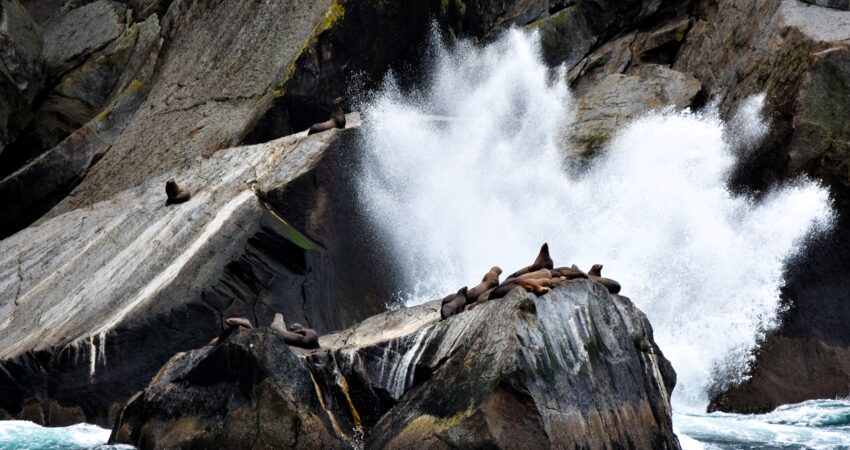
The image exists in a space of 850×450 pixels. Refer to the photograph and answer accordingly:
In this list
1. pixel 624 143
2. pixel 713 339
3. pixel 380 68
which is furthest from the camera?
pixel 380 68

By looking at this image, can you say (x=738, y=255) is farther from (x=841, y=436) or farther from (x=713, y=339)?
(x=841, y=436)

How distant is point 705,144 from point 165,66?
509 inches

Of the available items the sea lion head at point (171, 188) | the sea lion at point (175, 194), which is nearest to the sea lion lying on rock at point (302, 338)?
the sea lion at point (175, 194)

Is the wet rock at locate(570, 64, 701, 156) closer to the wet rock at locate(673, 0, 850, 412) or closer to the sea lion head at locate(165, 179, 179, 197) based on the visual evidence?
the wet rock at locate(673, 0, 850, 412)

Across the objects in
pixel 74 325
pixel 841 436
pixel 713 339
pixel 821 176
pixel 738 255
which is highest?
pixel 821 176

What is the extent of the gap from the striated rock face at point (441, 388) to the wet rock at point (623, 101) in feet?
29.6

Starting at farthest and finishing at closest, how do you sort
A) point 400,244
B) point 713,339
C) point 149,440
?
1. point 400,244
2. point 713,339
3. point 149,440

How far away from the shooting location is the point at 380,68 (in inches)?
939

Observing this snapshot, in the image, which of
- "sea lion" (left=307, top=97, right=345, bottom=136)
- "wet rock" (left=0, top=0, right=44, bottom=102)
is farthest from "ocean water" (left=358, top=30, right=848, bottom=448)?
"wet rock" (left=0, top=0, right=44, bottom=102)

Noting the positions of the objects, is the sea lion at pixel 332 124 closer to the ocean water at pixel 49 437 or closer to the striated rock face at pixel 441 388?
the striated rock face at pixel 441 388

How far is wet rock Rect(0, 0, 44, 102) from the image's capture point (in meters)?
27.0

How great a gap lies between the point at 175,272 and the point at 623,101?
1112 centimetres

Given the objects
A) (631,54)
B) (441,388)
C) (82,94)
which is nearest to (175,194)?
(441,388)

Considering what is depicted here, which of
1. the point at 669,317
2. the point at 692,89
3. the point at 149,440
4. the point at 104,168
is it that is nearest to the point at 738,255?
the point at 669,317
